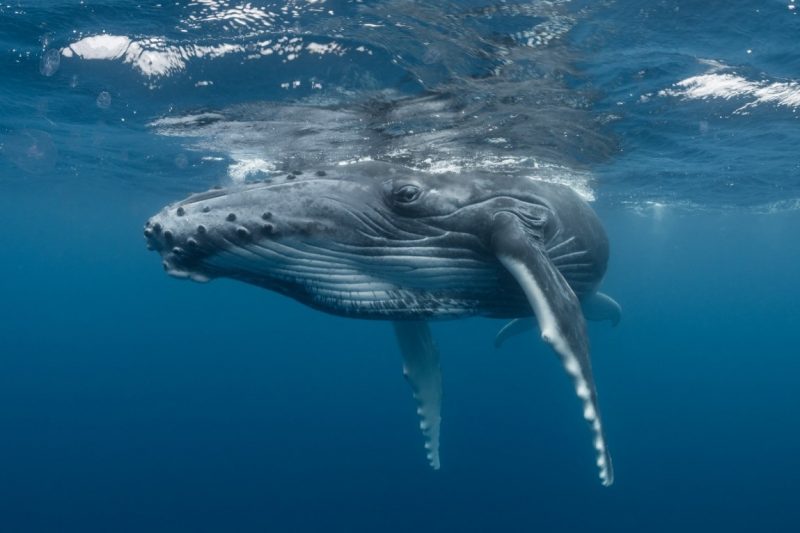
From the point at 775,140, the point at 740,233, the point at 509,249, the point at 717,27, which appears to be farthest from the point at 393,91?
the point at 740,233

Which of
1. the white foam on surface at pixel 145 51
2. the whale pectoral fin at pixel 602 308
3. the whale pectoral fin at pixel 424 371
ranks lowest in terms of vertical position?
the whale pectoral fin at pixel 602 308

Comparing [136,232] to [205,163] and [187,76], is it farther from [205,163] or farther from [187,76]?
[187,76]

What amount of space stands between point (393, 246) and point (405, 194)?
576 mm

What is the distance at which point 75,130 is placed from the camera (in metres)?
20.8

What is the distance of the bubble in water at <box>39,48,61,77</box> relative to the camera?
12305 millimetres

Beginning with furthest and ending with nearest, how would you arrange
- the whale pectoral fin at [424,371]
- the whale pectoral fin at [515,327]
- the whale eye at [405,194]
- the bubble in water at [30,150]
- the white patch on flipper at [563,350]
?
the bubble in water at [30,150], the whale pectoral fin at [515,327], the whale pectoral fin at [424,371], the whale eye at [405,194], the white patch on flipper at [563,350]

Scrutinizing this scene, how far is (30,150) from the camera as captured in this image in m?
27.0

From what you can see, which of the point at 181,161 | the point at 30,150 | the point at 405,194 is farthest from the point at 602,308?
the point at 30,150

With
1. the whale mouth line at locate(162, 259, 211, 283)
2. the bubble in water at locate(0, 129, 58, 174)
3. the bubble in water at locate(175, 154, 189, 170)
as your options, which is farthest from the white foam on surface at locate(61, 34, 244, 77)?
the bubble in water at locate(0, 129, 58, 174)

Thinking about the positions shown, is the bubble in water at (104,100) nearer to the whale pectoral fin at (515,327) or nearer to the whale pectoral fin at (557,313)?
the whale pectoral fin at (515,327)

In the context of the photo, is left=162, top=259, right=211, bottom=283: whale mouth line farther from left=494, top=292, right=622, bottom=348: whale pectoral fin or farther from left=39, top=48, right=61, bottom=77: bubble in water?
left=39, top=48, right=61, bottom=77: bubble in water

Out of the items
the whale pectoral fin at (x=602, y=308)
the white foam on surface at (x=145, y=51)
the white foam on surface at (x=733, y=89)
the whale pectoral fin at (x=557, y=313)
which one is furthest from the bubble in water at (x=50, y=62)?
the white foam on surface at (x=733, y=89)

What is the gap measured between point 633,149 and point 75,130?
A: 17933 millimetres

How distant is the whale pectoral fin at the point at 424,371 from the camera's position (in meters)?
8.17
